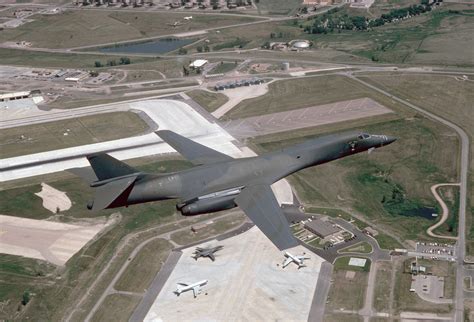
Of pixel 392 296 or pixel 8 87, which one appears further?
pixel 8 87

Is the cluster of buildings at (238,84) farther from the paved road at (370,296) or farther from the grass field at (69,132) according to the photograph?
the paved road at (370,296)

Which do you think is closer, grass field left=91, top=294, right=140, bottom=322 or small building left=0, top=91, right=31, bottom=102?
grass field left=91, top=294, right=140, bottom=322

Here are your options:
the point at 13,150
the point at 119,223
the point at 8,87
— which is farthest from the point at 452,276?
the point at 8,87

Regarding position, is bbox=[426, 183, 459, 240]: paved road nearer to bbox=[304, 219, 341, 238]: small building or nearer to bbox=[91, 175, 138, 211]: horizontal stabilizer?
bbox=[304, 219, 341, 238]: small building

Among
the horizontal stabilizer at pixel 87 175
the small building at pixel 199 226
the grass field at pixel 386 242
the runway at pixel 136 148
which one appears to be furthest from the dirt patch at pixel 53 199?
the grass field at pixel 386 242

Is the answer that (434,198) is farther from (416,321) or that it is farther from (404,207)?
(416,321)

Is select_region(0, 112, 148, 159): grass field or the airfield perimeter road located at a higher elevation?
select_region(0, 112, 148, 159): grass field

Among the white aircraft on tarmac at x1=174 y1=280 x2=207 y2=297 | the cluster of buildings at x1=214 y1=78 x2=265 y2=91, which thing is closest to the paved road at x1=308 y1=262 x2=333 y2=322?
the white aircraft on tarmac at x1=174 y1=280 x2=207 y2=297
